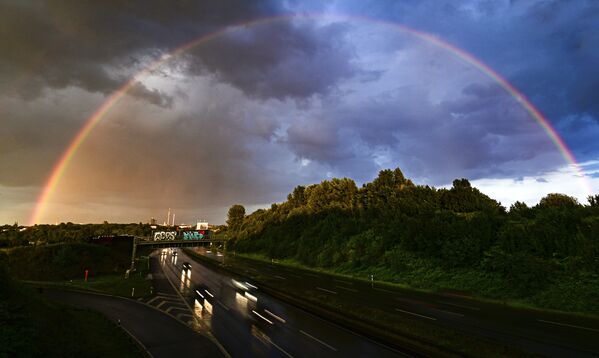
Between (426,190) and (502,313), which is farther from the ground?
(426,190)

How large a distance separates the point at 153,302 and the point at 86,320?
982cm

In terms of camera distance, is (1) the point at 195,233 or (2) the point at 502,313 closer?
(2) the point at 502,313

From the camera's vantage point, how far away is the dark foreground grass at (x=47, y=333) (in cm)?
1306

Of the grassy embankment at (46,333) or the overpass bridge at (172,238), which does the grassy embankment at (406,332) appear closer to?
the grassy embankment at (46,333)

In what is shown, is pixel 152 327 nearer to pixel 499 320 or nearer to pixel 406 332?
pixel 406 332

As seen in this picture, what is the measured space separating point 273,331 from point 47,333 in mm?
12848

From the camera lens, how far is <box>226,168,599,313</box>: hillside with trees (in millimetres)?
31047

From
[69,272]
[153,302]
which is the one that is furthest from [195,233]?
[153,302]

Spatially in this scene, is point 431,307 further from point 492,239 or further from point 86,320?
point 86,320

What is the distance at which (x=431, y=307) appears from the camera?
28.8 m

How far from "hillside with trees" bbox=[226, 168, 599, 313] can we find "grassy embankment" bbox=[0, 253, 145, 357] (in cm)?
3626

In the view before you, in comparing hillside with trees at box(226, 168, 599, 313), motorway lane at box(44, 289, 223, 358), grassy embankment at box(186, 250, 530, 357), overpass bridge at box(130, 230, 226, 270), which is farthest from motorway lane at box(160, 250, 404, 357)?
overpass bridge at box(130, 230, 226, 270)

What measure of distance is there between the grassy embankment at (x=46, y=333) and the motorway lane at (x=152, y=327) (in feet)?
3.95

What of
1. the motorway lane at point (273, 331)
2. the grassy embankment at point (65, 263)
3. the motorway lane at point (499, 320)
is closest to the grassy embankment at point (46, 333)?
the motorway lane at point (273, 331)
